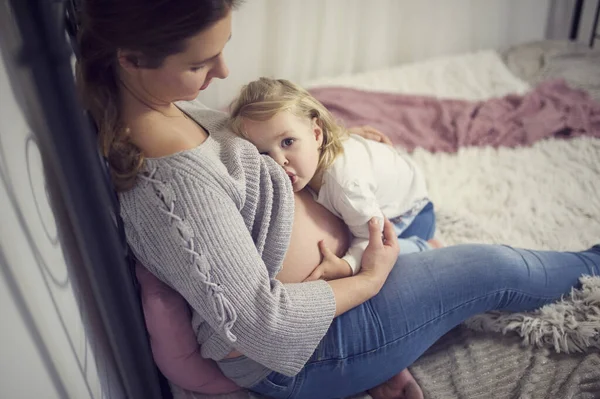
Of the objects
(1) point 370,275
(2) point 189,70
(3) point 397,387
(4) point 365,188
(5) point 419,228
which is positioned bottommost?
(3) point 397,387

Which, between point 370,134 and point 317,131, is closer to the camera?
point 317,131

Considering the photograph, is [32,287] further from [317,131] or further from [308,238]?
[317,131]

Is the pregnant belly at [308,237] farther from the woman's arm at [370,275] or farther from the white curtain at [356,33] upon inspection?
the white curtain at [356,33]

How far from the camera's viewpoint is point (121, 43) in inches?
30.0

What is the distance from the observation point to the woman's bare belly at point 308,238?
1027 mm

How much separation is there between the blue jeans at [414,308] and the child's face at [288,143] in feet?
0.87

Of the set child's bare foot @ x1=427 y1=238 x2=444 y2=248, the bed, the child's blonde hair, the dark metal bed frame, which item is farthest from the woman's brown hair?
the dark metal bed frame

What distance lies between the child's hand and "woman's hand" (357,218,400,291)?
0.10 feet

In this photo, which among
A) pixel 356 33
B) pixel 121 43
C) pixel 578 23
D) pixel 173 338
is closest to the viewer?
pixel 121 43

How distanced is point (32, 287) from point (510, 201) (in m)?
1.31

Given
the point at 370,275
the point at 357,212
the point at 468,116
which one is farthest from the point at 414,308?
the point at 468,116

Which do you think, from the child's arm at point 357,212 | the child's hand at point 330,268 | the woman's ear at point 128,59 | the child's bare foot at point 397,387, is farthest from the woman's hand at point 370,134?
the woman's ear at point 128,59

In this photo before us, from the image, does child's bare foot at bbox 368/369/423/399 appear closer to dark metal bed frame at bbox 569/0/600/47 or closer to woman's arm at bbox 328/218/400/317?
woman's arm at bbox 328/218/400/317

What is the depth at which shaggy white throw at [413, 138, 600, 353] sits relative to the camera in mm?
1459
